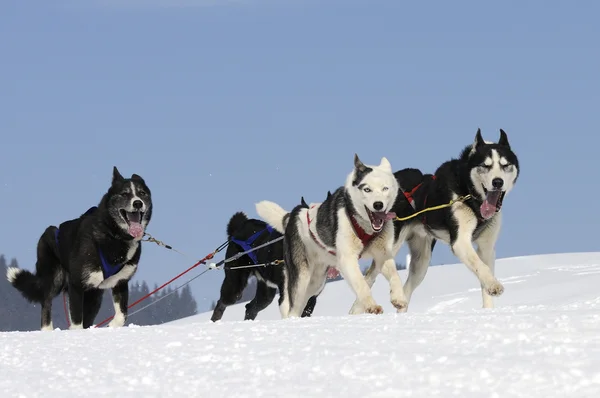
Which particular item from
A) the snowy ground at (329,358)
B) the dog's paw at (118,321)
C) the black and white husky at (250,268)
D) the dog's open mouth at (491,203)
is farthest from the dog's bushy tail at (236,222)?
the snowy ground at (329,358)

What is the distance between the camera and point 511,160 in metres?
7.14

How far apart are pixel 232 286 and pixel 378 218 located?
118 inches

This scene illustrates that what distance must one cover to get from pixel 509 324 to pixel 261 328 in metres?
1.33

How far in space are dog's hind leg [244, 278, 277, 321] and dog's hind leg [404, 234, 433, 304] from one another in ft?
6.39

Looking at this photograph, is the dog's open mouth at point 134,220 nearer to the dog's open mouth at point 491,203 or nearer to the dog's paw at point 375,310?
the dog's paw at point 375,310

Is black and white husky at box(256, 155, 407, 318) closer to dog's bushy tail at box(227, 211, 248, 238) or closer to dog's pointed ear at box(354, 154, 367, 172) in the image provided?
dog's pointed ear at box(354, 154, 367, 172)

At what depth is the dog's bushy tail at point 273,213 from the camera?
323 inches

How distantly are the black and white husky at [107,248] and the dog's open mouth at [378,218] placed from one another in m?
2.05

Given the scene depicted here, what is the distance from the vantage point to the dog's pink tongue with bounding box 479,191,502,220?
23.5 feet

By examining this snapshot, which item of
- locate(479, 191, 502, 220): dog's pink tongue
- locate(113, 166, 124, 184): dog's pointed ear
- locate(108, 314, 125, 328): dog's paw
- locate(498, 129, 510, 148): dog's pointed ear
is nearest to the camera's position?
locate(479, 191, 502, 220): dog's pink tongue

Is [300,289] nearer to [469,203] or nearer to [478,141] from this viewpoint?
[469,203]

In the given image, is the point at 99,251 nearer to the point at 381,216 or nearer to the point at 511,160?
the point at 381,216

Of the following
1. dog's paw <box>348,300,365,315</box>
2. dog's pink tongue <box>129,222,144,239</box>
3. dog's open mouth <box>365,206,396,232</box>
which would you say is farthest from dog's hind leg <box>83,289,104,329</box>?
dog's open mouth <box>365,206,396,232</box>

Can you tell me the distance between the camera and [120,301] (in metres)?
7.64
